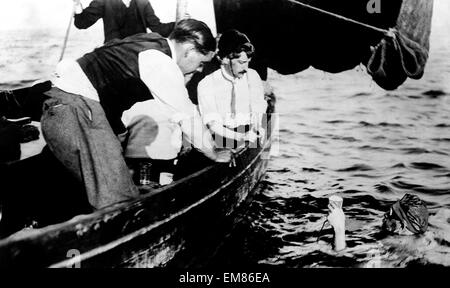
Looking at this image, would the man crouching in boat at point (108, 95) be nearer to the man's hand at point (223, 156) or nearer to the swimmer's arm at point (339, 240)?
the man's hand at point (223, 156)

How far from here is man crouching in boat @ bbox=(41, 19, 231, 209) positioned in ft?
7.04

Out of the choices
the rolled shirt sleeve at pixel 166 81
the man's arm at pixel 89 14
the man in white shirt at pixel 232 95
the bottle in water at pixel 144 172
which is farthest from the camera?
the man's arm at pixel 89 14

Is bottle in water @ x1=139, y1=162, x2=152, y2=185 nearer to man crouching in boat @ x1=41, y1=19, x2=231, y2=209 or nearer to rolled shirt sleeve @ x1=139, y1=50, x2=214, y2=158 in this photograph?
man crouching in boat @ x1=41, y1=19, x2=231, y2=209

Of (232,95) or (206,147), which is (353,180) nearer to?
(232,95)

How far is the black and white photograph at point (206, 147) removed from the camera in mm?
2172

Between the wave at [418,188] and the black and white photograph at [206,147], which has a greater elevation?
the black and white photograph at [206,147]

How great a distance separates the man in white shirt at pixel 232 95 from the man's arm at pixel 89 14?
1.29 metres

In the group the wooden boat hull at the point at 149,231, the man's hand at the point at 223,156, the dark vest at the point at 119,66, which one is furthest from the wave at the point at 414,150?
the dark vest at the point at 119,66

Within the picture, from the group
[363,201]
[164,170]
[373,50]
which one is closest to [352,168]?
[363,201]

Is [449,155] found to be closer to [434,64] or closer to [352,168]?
[434,64]

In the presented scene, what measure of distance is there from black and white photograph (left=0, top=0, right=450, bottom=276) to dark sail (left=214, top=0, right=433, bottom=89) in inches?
0.5

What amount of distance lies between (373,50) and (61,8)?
2908 millimetres

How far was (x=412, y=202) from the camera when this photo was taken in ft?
10.4

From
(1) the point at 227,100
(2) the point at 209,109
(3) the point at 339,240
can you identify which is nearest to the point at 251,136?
(1) the point at 227,100
